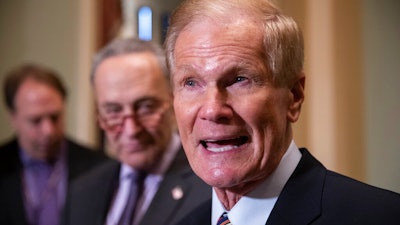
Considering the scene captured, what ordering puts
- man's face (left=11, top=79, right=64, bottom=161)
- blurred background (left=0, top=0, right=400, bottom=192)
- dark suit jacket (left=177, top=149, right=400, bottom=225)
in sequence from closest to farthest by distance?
dark suit jacket (left=177, top=149, right=400, bottom=225) → blurred background (left=0, top=0, right=400, bottom=192) → man's face (left=11, top=79, right=64, bottom=161)

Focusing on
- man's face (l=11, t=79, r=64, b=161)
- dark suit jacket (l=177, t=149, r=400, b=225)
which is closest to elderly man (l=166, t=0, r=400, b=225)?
dark suit jacket (l=177, t=149, r=400, b=225)

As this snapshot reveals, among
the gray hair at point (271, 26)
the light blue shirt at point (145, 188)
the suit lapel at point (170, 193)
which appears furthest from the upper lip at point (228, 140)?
the light blue shirt at point (145, 188)

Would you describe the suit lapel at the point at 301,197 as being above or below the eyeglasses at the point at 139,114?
above

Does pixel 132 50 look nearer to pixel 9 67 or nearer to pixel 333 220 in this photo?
pixel 333 220

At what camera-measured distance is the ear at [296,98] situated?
2.90 ft

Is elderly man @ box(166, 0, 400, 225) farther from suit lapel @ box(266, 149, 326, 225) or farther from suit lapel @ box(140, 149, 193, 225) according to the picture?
suit lapel @ box(140, 149, 193, 225)

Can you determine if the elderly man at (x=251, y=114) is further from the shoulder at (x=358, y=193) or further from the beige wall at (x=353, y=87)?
the beige wall at (x=353, y=87)

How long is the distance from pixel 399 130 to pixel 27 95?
1284mm

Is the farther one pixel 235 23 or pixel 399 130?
pixel 399 130

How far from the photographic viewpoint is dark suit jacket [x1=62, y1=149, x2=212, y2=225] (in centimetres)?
105

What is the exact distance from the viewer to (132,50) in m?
1.25

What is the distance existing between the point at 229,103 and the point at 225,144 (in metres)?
0.07

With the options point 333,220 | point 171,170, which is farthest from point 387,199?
point 171,170

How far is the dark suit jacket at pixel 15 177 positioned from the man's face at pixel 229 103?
0.84 m
